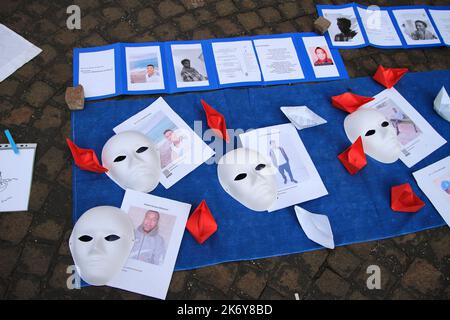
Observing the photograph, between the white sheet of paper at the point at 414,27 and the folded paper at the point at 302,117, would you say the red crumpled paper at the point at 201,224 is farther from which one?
the white sheet of paper at the point at 414,27

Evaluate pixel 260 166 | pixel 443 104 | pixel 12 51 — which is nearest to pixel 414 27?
pixel 443 104

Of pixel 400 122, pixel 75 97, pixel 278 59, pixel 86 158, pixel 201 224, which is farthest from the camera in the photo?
pixel 278 59

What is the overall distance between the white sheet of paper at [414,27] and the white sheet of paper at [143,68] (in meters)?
2.01

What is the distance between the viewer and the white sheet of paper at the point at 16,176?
2.03 m

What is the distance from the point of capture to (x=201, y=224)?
1.95 meters

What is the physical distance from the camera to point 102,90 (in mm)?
2410

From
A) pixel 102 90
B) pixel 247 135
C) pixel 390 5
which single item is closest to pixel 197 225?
pixel 247 135

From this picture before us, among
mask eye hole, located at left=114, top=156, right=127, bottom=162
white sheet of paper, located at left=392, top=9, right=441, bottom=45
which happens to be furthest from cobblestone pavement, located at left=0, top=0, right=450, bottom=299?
mask eye hole, located at left=114, top=156, right=127, bottom=162

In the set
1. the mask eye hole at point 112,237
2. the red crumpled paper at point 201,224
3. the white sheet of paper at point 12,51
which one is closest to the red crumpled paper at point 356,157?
the red crumpled paper at point 201,224

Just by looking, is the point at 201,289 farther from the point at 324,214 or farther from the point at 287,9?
the point at 287,9

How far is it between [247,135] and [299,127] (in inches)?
14.0

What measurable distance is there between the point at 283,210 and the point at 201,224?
514 mm

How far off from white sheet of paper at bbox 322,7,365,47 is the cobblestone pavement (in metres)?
0.09

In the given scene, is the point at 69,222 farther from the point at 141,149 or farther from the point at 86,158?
the point at 141,149
